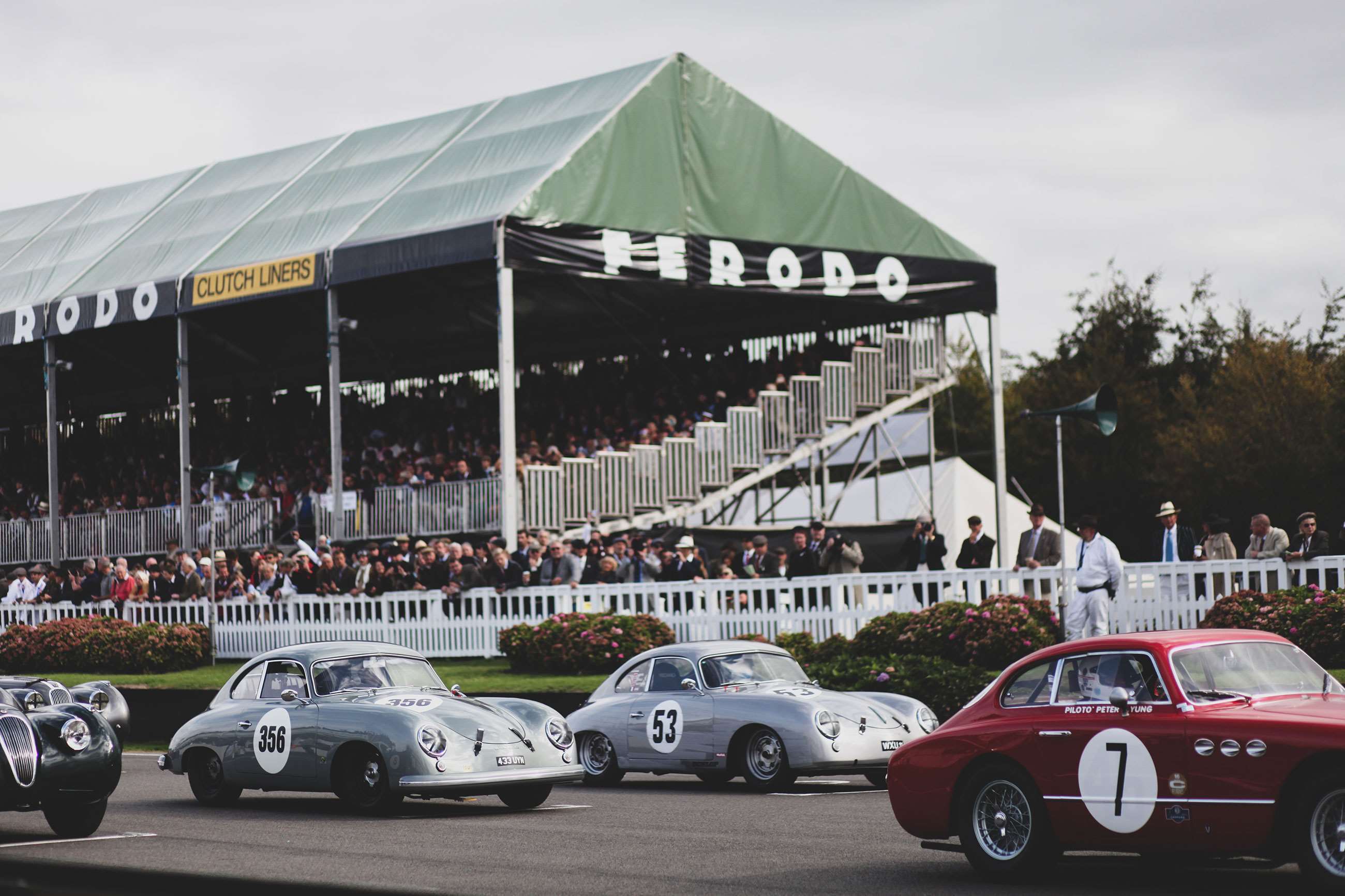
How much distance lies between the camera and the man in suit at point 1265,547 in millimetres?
19125

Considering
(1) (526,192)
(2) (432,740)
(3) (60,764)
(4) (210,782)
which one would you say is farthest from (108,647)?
(3) (60,764)

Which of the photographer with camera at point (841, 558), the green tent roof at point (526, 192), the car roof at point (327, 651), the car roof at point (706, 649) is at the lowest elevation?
the car roof at point (706, 649)

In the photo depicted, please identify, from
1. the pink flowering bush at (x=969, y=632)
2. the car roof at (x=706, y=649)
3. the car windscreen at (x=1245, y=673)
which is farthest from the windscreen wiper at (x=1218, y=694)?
the pink flowering bush at (x=969, y=632)

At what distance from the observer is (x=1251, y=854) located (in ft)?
28.9

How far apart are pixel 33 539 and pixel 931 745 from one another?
1353 inches

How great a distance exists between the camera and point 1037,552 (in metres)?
21.8

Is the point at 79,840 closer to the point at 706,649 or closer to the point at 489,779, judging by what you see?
the point at 489,779

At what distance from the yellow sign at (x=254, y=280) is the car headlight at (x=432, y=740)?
2010 centimetres

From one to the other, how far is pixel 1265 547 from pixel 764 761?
682cm

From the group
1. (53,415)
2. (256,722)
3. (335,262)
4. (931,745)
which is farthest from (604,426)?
(931,745)

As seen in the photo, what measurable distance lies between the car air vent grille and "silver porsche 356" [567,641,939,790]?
18.5ft

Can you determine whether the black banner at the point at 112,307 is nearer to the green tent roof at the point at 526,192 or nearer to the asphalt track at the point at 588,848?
the green tent roof at the point at 526,192

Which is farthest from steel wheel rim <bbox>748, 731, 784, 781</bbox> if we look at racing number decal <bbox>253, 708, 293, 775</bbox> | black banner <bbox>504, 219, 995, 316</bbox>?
black banner <bbox>504, 219, 995, 316</bbox>

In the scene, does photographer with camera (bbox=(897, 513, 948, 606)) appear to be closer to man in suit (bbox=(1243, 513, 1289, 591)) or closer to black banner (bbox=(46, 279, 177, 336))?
man in suit (bbox=(1243, 513, 1289, 591))
